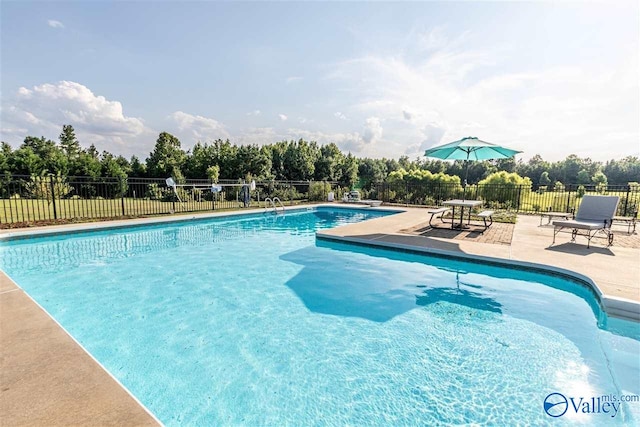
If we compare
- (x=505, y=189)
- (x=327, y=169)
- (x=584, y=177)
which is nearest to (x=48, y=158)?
(x=327, y=169)

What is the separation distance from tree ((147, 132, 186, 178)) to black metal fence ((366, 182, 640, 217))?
58.6 ft

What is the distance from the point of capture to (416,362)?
2.62 meters

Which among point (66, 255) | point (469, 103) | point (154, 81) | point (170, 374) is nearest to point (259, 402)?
point (170, 374)

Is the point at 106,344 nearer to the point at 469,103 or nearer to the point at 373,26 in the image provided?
the point at 373,26

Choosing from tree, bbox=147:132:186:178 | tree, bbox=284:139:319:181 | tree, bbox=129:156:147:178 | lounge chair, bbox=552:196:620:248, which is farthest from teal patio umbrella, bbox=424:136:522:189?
tree, bbox=129:156:147:178

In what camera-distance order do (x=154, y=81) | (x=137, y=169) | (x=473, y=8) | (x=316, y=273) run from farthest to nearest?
1. (x=137, y=169)
2. (x=154, y=81)
3. (x=473, y=8)
4. (x=316, y=273)

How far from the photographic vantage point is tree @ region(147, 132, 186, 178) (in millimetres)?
25297

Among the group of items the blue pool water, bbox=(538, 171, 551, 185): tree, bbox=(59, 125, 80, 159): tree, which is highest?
bbox=(59, 125, 80, 159): tree

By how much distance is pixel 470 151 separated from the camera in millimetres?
7730

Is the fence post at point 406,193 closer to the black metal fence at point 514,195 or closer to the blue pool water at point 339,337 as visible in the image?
the black metal fence at point 514,195

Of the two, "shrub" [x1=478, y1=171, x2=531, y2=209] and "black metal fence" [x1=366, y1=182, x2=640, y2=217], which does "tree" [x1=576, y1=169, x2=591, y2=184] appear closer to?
"black metal fence" [x1=366, y1=182, x2=640, y2=217]

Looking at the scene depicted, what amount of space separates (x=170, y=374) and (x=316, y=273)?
110 inches

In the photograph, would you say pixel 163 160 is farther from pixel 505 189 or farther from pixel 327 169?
pixel 505 189

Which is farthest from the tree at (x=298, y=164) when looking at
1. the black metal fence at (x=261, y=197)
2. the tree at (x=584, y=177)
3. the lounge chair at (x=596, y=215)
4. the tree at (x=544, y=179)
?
the tree at (x=584, y=177)
